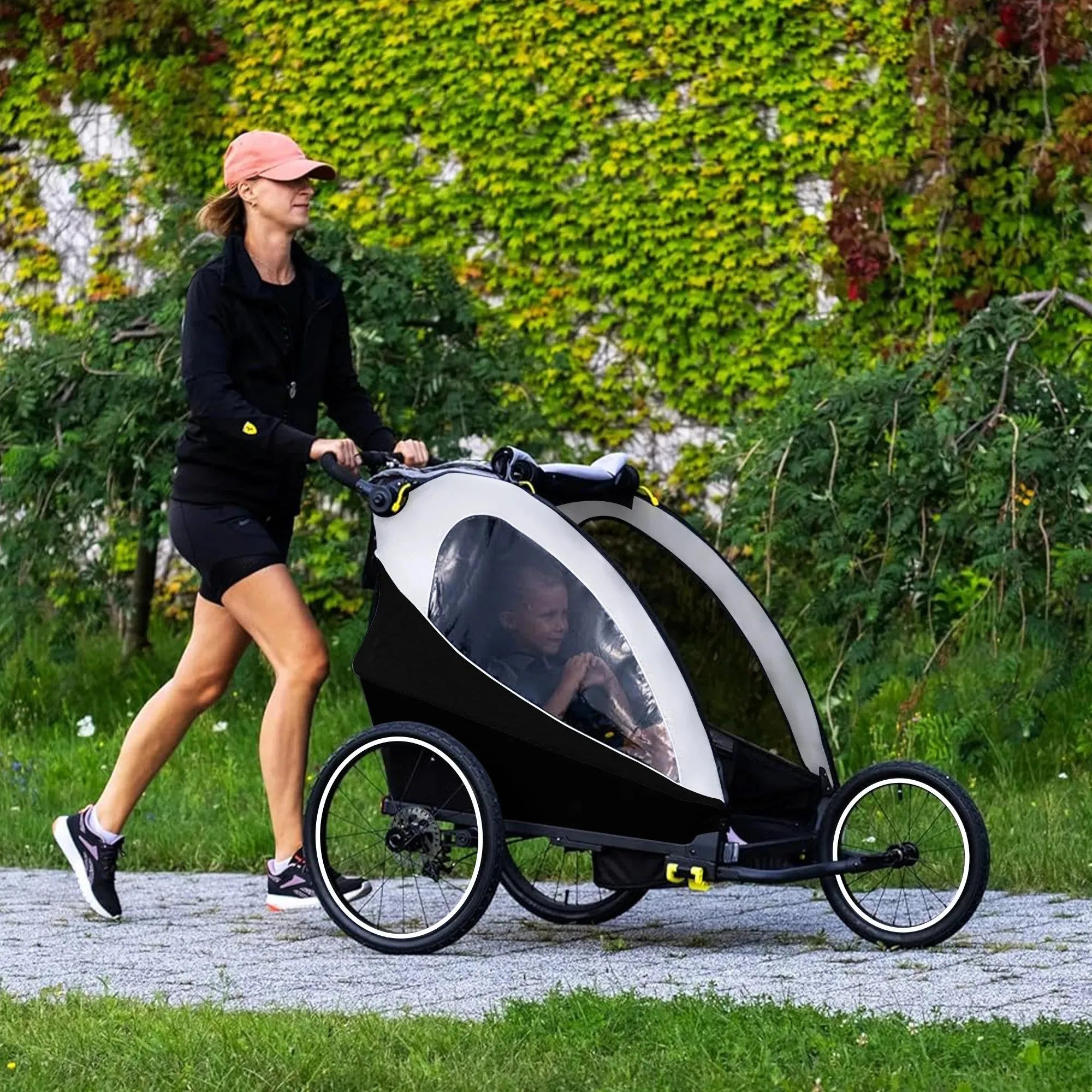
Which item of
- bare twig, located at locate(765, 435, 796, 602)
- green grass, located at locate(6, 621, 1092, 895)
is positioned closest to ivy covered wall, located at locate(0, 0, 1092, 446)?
green grass, located at locate(6, 621, 1092, 895)

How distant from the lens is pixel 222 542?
5078 mm

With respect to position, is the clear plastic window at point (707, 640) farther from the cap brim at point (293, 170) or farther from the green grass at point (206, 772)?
the cap brim at point (293, 170)

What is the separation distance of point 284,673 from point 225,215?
114 centimetres

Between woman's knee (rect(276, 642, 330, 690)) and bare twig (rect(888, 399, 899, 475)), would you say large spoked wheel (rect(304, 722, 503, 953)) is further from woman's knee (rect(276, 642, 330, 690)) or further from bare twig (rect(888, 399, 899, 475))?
bare twig (rect(888, 399, 899, 475))

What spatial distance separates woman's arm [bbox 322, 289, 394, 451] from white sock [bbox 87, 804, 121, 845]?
1.15 metres

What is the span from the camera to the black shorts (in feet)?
16.6

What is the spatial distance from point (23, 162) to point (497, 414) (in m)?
4.17

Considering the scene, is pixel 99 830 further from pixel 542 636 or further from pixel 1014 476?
pixel 1014 476

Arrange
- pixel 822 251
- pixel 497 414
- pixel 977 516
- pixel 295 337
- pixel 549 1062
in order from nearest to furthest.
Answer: pixel 549 1062, pixel 295 337, pixel 977 516, pixel 497 414, pixel 822 251

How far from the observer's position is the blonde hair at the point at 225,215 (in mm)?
5176

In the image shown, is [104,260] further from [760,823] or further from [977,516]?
[760,823]

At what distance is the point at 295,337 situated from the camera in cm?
525

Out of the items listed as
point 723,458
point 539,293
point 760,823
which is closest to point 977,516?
point 723,458

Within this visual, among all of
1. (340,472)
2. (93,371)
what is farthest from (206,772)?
(340,472)
